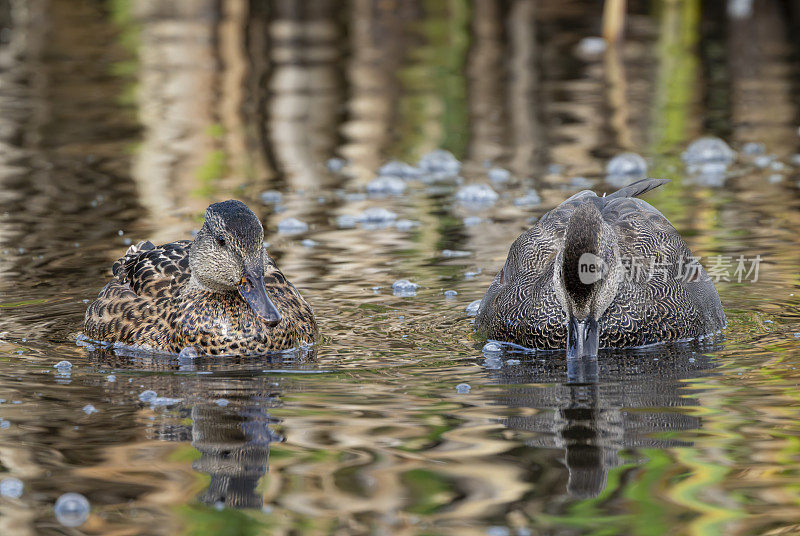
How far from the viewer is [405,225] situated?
34.5ft

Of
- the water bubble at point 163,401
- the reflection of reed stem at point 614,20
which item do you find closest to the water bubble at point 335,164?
the water bubble at point 163,401

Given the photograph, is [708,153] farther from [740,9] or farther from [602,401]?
[740,9]

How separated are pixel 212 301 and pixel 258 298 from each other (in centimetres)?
55

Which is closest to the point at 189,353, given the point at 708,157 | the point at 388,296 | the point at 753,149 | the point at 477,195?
the point at 388,296

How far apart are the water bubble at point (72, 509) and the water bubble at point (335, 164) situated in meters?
7.75

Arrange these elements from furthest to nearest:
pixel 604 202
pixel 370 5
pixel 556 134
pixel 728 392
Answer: pixel 370 5 → pixel 556 134 → pixel 604 202 → pixel 728 392

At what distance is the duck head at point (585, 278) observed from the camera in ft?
23.5

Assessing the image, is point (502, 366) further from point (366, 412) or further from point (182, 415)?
point (182, 415)

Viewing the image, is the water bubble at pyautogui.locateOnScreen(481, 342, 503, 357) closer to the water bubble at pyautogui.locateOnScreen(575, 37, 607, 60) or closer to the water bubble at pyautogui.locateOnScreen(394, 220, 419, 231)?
the water bubble at pyautogui.locateOnScreen(394, 220, 419, 231)

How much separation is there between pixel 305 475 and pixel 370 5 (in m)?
22.6

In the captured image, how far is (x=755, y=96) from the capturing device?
1641 cm

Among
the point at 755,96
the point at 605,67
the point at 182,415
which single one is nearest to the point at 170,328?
the point at 182,415

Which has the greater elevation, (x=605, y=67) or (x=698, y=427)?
(x=605, y=67)

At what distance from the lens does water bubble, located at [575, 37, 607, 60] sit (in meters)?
20.6
